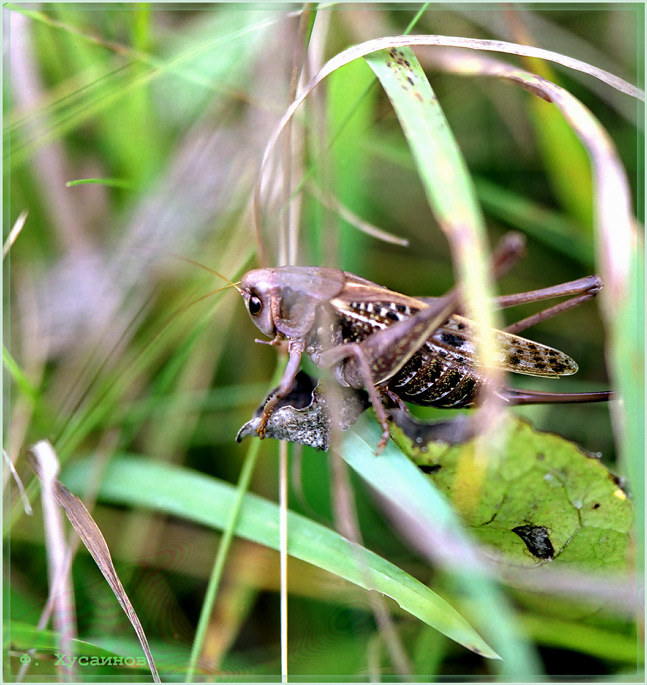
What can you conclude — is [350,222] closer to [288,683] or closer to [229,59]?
[229,59]

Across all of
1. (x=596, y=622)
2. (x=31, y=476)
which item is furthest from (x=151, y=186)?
(x=596, y=622)

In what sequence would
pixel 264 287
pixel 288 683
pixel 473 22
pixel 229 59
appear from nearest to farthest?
pixel 288 683
pixel 264 287
pixel 229 59
pixel 473 22

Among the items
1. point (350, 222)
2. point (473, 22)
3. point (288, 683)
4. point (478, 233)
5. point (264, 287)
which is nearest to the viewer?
point (478, 233)

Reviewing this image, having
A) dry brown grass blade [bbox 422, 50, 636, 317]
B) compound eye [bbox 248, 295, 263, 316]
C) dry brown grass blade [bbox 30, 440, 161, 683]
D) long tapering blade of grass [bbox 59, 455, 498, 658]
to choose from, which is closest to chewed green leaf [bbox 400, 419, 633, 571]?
long tapering blade of grass [bbox 59, 455, 498, 658]

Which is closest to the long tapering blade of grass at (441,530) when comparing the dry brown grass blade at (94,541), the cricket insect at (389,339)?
the cricket insect at (389,339)

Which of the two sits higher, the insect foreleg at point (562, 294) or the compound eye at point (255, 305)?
the insect foreleg at point (562, 294)

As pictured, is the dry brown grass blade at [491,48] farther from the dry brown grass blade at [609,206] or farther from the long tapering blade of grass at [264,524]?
the long tapering blade of grass at [264,524]

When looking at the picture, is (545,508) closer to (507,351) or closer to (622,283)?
(507,351)
